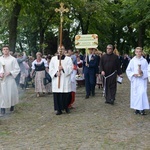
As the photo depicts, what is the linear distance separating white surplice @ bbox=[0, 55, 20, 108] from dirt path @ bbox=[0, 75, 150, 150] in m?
0.42

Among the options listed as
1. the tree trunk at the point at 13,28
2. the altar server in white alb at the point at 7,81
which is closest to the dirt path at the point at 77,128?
the altar server in white alb at the point at 7,81

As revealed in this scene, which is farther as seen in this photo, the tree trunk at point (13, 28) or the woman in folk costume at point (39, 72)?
the tree trunk at point (13, 28)

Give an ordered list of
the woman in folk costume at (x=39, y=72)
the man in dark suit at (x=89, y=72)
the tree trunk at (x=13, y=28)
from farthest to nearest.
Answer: the tree trunk at (x=13, y=28) < the woman in folk costume at (x=39, y=72) < the man in dark suit at (x=89, y=72)

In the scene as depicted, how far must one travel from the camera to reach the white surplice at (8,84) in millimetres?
10023

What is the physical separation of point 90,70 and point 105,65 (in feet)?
4.93

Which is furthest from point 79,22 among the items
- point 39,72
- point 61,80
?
point 61,80

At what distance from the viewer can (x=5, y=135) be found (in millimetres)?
7598

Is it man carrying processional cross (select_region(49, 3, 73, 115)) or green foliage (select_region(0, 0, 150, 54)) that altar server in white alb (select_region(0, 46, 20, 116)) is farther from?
green foliage (select_region(0, 0, 150, 54))

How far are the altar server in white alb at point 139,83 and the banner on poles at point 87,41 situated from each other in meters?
4.44

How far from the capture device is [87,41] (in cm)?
1446

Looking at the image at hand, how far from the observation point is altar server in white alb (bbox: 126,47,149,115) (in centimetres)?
980

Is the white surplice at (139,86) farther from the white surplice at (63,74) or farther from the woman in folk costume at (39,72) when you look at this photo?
the woman in folk costume at (39,72)

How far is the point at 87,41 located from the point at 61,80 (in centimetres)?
487

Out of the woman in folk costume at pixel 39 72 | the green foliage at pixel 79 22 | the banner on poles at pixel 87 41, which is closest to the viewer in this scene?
the woman in folk costume at pixel 39 72
